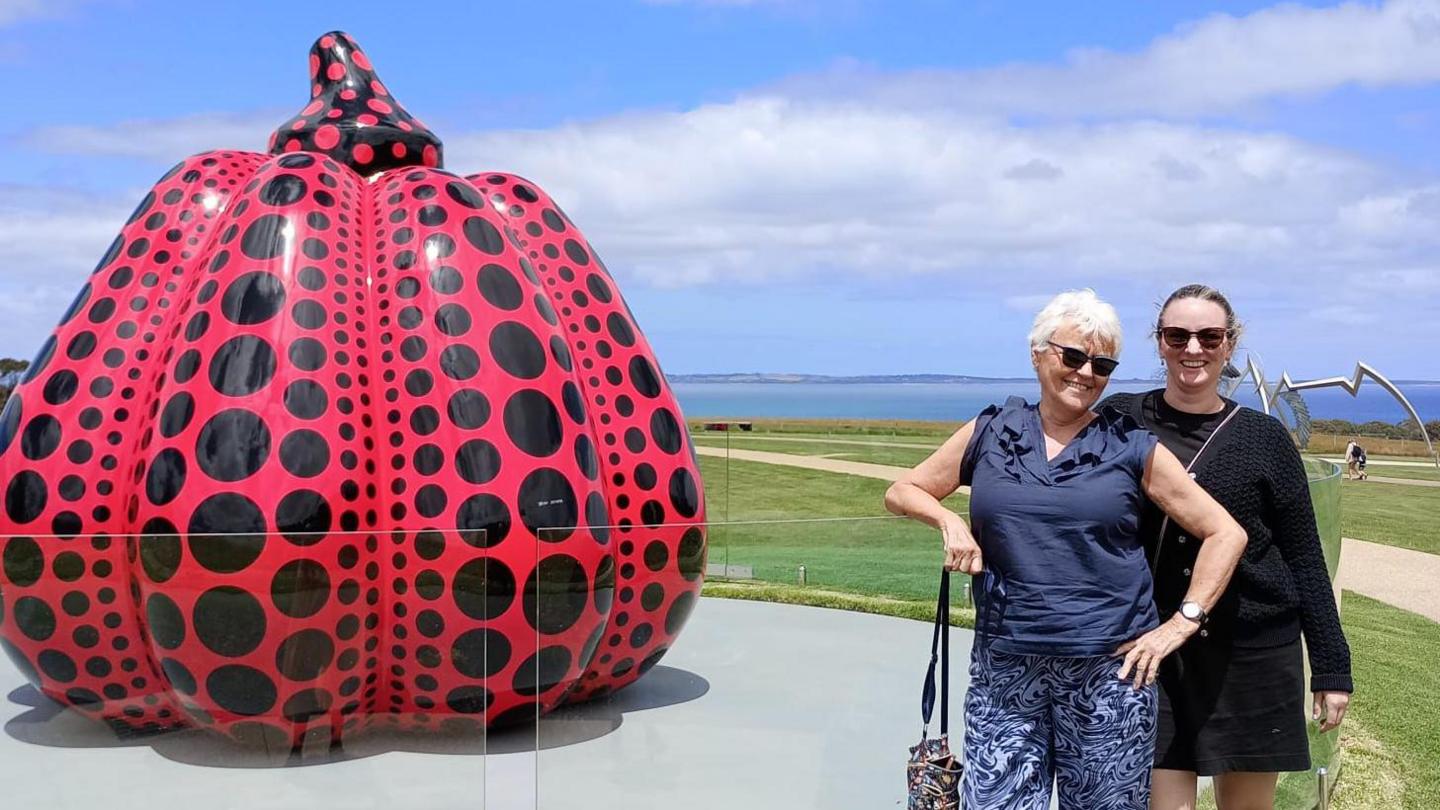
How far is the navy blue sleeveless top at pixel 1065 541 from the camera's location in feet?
11.8

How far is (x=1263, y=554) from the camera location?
4027 millimetres

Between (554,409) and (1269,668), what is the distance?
317cm

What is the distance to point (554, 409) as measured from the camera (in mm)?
6070

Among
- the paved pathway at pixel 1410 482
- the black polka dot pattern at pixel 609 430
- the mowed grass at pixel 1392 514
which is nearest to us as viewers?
the black polka dot pattern at pixel 609 430

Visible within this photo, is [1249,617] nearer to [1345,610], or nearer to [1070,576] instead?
[1070,576]

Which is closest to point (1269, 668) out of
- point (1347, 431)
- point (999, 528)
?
point (999, 528)

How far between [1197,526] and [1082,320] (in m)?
0.65

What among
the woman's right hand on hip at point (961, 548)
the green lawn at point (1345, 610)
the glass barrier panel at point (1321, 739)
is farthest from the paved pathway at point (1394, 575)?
the woman's right hand on hip at point (961, 548)

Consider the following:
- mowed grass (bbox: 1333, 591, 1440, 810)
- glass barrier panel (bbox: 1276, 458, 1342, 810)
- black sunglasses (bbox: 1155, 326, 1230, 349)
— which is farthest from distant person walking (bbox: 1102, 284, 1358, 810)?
mowed grass (bbox: 1333, 591, 1440, 810)

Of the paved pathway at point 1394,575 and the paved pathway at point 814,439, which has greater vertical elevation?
the paved pathway at point 814,439

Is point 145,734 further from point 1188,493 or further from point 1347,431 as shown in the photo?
point 1347,431

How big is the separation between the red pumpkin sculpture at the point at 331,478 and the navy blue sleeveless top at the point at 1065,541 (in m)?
1.76

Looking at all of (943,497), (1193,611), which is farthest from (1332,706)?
(943,497)

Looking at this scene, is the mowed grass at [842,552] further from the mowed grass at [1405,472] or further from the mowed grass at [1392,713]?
the mowed grass at [1405,472]
